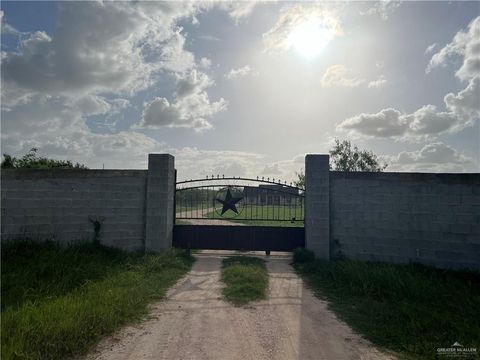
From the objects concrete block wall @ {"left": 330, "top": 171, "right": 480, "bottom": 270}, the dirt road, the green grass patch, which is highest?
concrete block wall @ {"left": 330, "top": 171, "right": 480, "bottom": 270}

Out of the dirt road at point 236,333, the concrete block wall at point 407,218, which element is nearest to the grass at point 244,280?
the dirt road at point 236,333

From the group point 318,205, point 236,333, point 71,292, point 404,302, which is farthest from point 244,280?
point 71,292

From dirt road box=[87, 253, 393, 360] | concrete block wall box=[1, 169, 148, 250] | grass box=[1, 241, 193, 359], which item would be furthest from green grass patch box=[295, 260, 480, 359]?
concrete block wall box=[1, 169, 148, 250]

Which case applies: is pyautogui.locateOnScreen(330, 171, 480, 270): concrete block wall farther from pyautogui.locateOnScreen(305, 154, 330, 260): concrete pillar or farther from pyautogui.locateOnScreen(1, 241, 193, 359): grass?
pyautogui.locateOnScreen(1, 241, 193, 359): grass

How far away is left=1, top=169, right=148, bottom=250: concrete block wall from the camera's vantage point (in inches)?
281

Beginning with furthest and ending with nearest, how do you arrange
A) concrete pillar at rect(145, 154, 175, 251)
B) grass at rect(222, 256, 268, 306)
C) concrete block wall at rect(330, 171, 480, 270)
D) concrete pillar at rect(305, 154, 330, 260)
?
concrete pillar at rect(145, 154, 175, 251)
concrete pillar at rect(305, 154, 330, 260)
concrete block wall at rect(330, 171, 480, 270)
grass at rect(222, 256, 268, 306)

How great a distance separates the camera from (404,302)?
16.0 feet

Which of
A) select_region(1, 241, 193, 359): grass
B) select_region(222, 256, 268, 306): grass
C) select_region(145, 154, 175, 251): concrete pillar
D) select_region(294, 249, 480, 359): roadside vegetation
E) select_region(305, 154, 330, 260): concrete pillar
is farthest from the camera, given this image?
select_region(145, 154, 175, 251): concrete pillar

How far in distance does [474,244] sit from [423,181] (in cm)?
173

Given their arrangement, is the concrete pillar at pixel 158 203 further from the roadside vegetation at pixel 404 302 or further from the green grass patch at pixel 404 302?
the green grass patch at pixel 404 302

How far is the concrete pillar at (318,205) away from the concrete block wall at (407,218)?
19 centimetres

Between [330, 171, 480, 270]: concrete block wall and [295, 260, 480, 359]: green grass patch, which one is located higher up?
[330, 171, 480, 270]: concrete block wall

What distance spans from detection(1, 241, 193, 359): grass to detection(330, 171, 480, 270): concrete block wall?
450cm

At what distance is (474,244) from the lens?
659 cm
